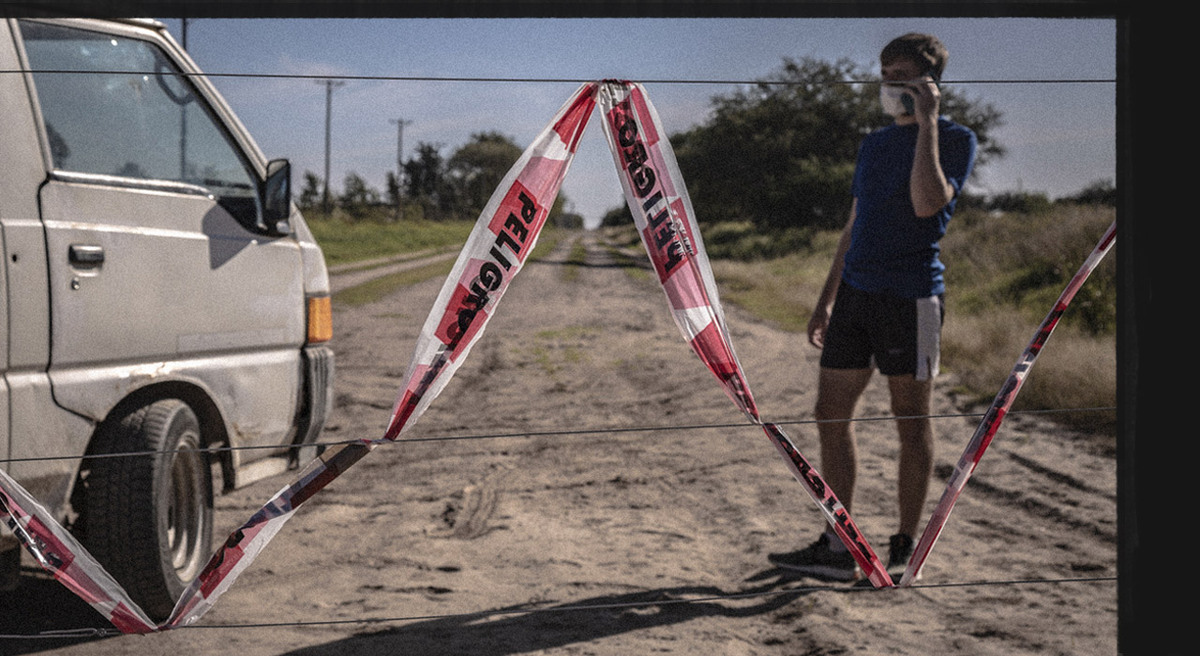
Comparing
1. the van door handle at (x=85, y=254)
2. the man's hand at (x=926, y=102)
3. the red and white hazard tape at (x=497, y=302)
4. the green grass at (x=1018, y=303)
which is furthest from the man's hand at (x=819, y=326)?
the van door handle at (x=85, y=254)

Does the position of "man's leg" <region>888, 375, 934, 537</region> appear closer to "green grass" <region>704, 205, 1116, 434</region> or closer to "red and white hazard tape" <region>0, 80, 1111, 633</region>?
"green grass" <region>704, 205, 1116, 434</region>

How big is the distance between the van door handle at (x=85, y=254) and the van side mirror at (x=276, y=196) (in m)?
0.80

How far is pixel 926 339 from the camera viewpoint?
330 cm

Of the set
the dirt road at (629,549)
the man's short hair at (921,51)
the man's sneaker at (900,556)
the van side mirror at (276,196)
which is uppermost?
the man's short hair at (921,51)

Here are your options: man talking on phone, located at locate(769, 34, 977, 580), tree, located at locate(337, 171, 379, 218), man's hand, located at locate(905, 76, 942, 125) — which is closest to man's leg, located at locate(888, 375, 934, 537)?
man talking on phone, located at locate(769, 34, 977, 580)

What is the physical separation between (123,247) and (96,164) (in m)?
0.30

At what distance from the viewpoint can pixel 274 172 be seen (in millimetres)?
3650

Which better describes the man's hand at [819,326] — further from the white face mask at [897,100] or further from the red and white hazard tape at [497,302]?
the red and white hazard tape at [497,302]

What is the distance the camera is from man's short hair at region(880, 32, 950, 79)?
10.5ft

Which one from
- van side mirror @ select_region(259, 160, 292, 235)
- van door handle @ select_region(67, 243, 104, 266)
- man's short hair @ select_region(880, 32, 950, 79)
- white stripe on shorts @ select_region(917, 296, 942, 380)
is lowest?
white stripe on shorts @ select_region(917, 296, 942, 380)

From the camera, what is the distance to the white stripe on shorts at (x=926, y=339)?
3301 millimetres

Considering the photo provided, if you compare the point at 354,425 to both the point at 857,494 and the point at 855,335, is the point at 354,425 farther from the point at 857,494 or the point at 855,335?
the point at 855,335

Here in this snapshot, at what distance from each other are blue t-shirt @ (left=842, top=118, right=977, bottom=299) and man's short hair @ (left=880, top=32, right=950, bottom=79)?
0.66ft

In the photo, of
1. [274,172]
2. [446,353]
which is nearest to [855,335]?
[446,353]
